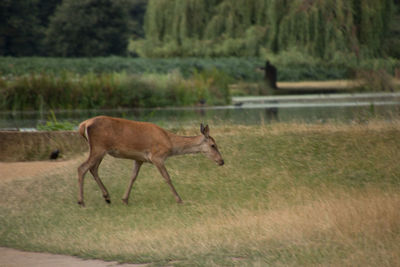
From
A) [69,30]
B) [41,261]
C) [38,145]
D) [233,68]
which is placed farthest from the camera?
[69,30]

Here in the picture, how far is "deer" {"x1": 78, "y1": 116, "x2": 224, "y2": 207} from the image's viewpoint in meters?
12.6

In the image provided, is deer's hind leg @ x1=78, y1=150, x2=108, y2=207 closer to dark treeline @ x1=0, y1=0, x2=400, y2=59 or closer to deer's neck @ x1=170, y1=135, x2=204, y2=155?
deer's neck @ x1=170, y1=135, x2=204, y2=155

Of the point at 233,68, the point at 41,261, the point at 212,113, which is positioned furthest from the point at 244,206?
the point at 233,68

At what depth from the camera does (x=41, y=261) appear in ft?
30.2

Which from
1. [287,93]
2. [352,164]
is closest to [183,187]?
[352,164]

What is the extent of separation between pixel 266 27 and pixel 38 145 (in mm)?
17463

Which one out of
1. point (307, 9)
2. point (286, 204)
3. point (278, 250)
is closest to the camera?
point (278, 250)

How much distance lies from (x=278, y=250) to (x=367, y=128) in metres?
9.09

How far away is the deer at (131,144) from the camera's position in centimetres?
1265

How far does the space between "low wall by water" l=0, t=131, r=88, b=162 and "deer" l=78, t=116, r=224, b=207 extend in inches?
240

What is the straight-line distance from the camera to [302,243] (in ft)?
30.6

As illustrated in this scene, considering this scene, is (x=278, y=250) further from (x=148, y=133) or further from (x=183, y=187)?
(x=183, y=187)

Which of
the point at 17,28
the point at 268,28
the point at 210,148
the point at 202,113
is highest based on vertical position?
the point at 17,28

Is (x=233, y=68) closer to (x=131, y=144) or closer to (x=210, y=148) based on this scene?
(x=210, y=148)
